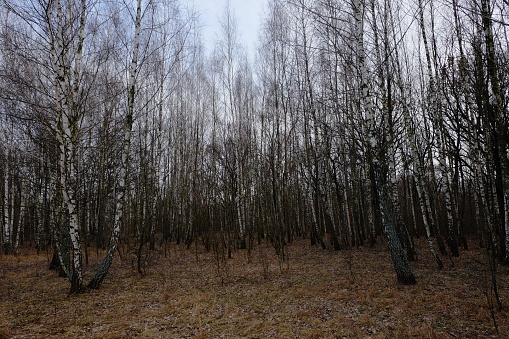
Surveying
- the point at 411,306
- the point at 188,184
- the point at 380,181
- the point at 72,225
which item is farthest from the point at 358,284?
the point at 188,184

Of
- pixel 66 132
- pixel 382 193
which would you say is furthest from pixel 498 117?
pixel 66 132

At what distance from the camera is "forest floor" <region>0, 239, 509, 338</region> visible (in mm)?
4117

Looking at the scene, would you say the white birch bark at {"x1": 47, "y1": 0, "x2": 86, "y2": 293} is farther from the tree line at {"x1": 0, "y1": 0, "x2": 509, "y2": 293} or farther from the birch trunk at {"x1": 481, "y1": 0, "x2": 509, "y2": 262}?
the birch trunk at {"x1": 481, "y1": 0, "x2": 509, "y2": 262}

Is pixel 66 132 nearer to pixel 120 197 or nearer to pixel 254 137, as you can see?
pixel 120 197

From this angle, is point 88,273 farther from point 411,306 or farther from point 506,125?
point 506,125

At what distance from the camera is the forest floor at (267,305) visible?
13.5 feet

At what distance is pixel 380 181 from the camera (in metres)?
6.01

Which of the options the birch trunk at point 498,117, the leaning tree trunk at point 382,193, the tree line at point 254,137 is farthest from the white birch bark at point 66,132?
the birch trunk at point 498,117

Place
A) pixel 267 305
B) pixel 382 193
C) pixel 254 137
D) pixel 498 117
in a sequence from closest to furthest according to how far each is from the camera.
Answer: pixel 267 305 < pixel 382 193 < pixel 498 117 < pixel 254 137

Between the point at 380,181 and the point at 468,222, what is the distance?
44.7 feet

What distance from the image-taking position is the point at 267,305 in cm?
540

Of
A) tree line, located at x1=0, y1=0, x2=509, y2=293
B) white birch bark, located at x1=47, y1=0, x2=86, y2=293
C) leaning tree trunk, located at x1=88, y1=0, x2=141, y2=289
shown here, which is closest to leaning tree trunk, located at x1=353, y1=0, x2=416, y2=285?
tree line, located at x1=0, y1=0, x2=509, y2=293

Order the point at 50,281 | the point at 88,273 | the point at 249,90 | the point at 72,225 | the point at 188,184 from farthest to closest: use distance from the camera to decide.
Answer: the point at 249,90 → the point at 188,184 → the point at 88,273 → the point at 50,281 → the point at 72,225

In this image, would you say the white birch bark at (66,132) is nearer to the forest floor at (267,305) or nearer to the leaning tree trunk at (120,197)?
the leaning tree trunk at (120,197)
